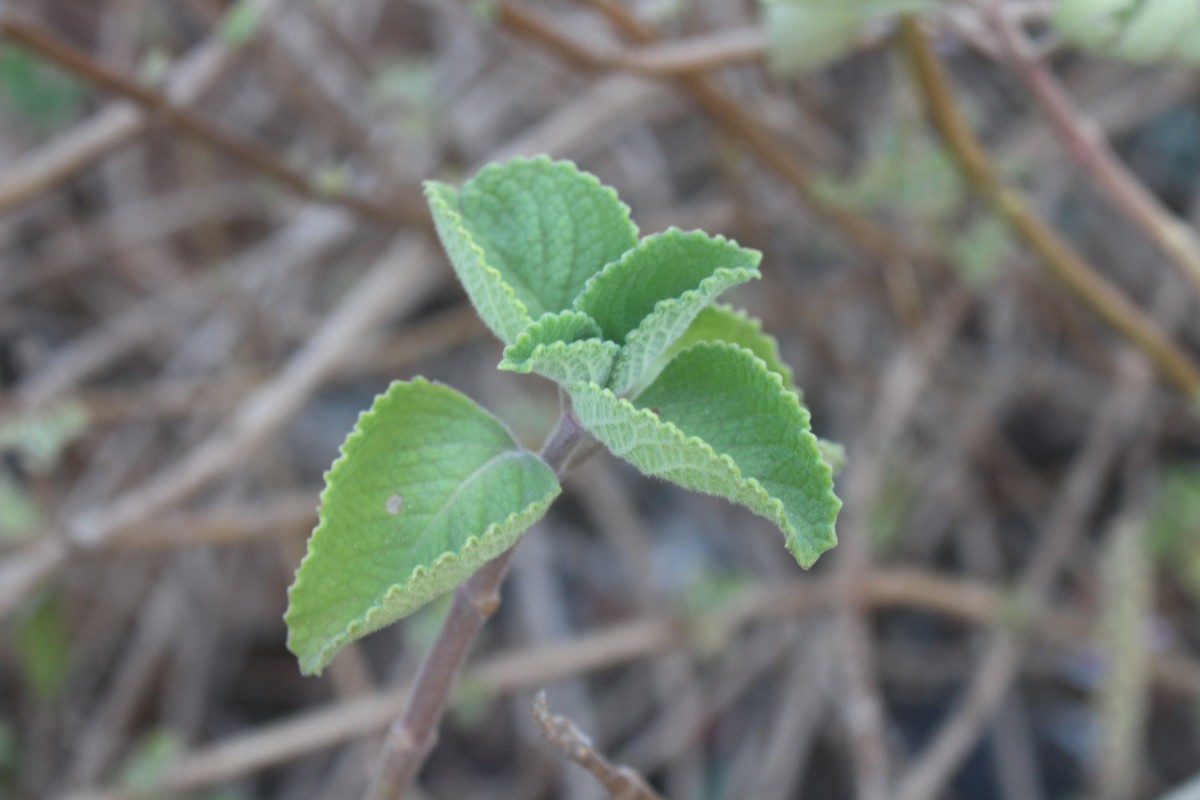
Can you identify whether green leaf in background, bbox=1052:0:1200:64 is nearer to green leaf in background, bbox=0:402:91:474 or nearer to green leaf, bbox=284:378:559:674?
green leaf, bbox=284:378:559:674

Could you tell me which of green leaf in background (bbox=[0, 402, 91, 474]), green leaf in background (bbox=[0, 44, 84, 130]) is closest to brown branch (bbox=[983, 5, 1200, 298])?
green leaf in background (bbox=[0, 402, 91, 474])

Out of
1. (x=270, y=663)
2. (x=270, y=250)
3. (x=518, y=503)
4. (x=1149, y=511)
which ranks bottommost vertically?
(x=270, y=663)

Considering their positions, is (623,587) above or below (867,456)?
below

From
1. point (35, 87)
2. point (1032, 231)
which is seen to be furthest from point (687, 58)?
point (35, 87)

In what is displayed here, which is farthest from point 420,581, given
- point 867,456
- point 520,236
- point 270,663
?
point 270,663

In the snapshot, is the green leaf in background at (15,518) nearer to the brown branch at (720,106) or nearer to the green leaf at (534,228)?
the brown branch at (720,106)

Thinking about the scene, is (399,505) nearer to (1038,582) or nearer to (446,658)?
(446,658)

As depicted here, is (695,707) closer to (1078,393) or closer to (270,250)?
(1078,393)
